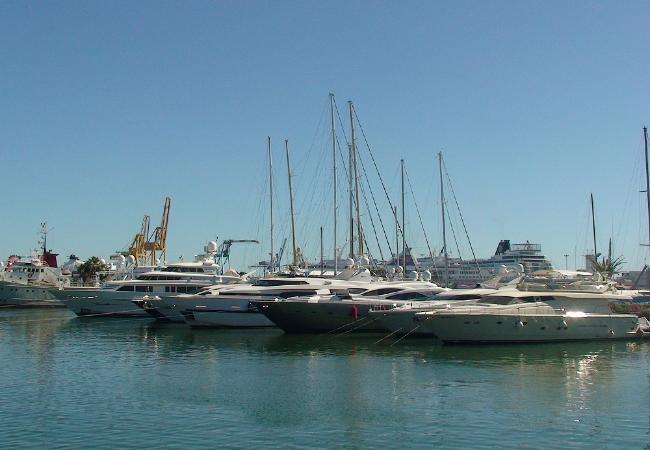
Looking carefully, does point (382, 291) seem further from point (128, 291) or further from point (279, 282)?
point (128, 291)

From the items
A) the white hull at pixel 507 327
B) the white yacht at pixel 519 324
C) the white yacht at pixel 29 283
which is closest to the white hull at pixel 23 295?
the white yacht at pixel 29 283

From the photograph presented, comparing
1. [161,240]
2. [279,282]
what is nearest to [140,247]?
[161,240]

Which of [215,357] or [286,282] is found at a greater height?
[286,282]

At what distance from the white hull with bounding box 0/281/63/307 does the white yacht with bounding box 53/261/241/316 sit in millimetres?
24719

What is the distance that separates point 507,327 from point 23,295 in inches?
2934

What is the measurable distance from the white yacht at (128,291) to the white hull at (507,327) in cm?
3366

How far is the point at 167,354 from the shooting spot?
3900 cm

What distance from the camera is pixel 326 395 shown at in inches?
1046

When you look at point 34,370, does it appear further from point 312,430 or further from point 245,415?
point 312,430

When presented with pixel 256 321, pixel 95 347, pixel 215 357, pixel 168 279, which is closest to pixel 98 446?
pixel 215 357

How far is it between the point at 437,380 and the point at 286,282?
86.1 ft

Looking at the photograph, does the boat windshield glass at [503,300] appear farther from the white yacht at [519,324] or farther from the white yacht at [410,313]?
the white yacht at [410,313]

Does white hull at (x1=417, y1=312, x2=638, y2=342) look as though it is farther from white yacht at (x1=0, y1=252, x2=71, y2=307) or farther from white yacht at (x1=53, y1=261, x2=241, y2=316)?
white yacht at (x1=0, y1=252, x2=71, y2=307)

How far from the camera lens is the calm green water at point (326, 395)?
20.7 metres
